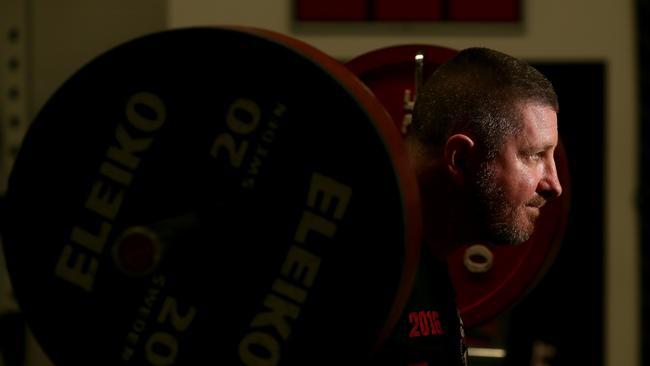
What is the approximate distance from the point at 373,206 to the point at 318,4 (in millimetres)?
1923

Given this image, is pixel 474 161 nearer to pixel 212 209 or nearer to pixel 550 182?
pixel 550 182

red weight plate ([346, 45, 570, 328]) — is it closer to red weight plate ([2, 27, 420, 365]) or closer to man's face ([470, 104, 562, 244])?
man's face ([470, 104, 562, 244])

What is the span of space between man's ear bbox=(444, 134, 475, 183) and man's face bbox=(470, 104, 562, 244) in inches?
0.7

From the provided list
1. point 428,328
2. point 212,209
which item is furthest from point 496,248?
point 212,209

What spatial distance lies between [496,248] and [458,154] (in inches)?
10.3

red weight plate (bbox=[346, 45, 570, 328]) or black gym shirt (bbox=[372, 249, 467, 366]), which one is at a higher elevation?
red weight plate (bbox=[346, 45, 570, 328])

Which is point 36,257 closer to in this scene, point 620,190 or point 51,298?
point 51,298

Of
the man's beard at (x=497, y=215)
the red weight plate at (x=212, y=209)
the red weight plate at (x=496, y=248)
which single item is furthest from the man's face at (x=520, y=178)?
the red weight plate at (x=212, y=209)

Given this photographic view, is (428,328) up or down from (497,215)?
down

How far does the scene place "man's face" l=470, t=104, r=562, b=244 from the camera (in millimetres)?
803

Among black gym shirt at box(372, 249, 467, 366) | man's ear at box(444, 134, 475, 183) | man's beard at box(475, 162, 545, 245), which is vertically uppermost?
man's ear at box(444, 134, 475, 183)

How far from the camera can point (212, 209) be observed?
Answer: 530 mm

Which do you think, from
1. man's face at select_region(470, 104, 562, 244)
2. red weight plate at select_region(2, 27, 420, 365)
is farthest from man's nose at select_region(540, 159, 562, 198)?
red weight plate at select_region(2, 27, 420, 365)

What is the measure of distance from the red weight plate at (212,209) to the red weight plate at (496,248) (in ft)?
1.49
